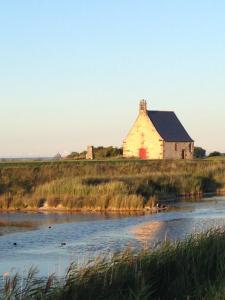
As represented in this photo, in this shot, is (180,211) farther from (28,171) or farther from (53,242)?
(28,171)

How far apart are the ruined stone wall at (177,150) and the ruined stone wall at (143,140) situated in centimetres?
93

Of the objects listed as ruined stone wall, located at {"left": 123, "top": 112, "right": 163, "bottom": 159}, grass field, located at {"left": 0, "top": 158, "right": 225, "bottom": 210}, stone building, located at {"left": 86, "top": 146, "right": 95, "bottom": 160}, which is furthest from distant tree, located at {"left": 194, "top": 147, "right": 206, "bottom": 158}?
grass field, located at {"left": 0, "top": 158, "right": 225, "bottom": 210}

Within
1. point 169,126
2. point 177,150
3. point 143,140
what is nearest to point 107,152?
point 143,140

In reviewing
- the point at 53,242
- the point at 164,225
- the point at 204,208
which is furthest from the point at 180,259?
the point at 204,208

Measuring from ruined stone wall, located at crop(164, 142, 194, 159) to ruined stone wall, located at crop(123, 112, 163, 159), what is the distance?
0.93 m

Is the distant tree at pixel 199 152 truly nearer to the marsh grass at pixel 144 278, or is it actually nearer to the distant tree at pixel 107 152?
the distant tree at pixel 107 152

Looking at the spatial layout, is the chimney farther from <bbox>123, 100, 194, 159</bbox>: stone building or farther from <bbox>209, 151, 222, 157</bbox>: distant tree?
<bbox>209, 151, 222, 157</bbox>: distant tree

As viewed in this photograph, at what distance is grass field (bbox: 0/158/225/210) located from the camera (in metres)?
26.6

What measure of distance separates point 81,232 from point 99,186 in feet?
25.0

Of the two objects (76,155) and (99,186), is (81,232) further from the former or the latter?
(76,155)

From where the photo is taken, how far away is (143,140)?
6606 cm

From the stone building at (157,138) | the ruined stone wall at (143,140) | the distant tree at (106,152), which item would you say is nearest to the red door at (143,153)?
the stone building at (157,138)

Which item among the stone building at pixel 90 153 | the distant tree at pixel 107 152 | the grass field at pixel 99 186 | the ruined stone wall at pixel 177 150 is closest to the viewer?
the grass field at pixel 99 186

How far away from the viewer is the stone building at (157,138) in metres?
64.9
